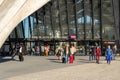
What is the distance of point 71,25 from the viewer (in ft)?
166

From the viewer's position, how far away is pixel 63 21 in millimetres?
50094

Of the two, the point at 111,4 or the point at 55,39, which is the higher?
the point at 111,4

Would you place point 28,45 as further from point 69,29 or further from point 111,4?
point 111,4

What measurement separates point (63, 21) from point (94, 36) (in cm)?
428

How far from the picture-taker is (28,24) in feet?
164

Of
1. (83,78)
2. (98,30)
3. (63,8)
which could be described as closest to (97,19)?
(98,30)

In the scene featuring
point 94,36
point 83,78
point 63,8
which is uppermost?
point 63,8

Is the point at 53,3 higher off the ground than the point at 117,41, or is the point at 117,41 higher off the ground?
the point at 53,3

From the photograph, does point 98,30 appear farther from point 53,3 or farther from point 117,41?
point 53,3

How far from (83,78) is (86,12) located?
95.0ft

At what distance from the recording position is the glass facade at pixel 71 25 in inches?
1944

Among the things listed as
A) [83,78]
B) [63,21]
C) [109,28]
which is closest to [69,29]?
[63,21]

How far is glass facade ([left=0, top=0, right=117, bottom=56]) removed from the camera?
49.4 meters

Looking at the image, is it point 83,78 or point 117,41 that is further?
point 117,41
